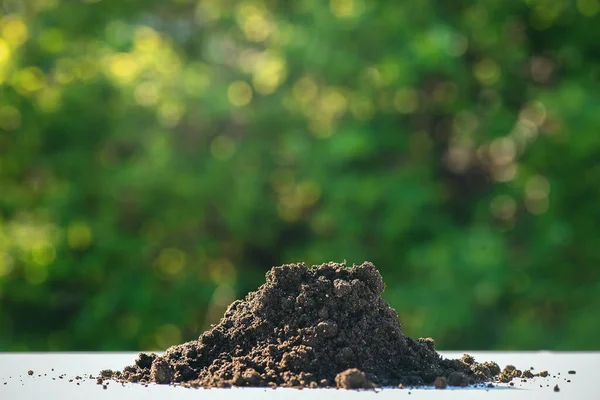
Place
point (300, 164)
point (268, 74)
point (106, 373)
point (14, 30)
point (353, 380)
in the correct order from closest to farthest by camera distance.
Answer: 1. point (353, 380)
2. point (106, 373)
3. point (300, 164)
4. point (268, 74)
5. point (14, 30)

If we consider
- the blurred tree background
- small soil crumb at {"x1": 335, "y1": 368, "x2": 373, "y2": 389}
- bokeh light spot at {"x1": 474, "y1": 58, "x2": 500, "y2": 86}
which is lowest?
small soil crumb at {"x1": 335, "y1": 368, "x2": 373, "y2": 389}

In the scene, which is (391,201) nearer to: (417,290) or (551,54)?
(417,290)

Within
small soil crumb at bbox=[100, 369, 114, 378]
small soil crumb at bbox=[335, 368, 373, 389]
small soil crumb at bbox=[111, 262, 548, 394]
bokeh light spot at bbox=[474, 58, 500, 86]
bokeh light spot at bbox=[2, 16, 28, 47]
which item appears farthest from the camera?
bokeh light spot at bbox=[2, 16, 28, 47]

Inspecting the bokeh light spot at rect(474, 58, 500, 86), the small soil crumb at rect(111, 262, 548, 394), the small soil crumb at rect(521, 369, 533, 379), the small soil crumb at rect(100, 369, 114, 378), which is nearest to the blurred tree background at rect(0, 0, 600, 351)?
the bokeh light spot at rect(474, 58, 500, 86)

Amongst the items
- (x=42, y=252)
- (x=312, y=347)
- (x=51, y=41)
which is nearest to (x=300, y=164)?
(x=42, y=252)

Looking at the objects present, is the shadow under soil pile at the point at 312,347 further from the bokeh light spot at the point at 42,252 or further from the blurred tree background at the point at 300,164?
the bokeh light spot at the point at 42,252

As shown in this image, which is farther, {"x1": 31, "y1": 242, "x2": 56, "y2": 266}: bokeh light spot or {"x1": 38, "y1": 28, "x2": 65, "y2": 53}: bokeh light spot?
{"x1": 38, "y1": 28, "x2": 65, "y2": 53}: bokeh light spot

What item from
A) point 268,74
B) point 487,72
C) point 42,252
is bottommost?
point 42,252

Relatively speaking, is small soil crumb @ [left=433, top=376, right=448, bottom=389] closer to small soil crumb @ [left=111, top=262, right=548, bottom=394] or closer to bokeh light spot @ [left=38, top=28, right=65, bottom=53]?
small soil crumb @ [left=111, top=262, right=548, bottom=394]

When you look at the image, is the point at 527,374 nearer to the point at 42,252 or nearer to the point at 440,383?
the point at 440,383
